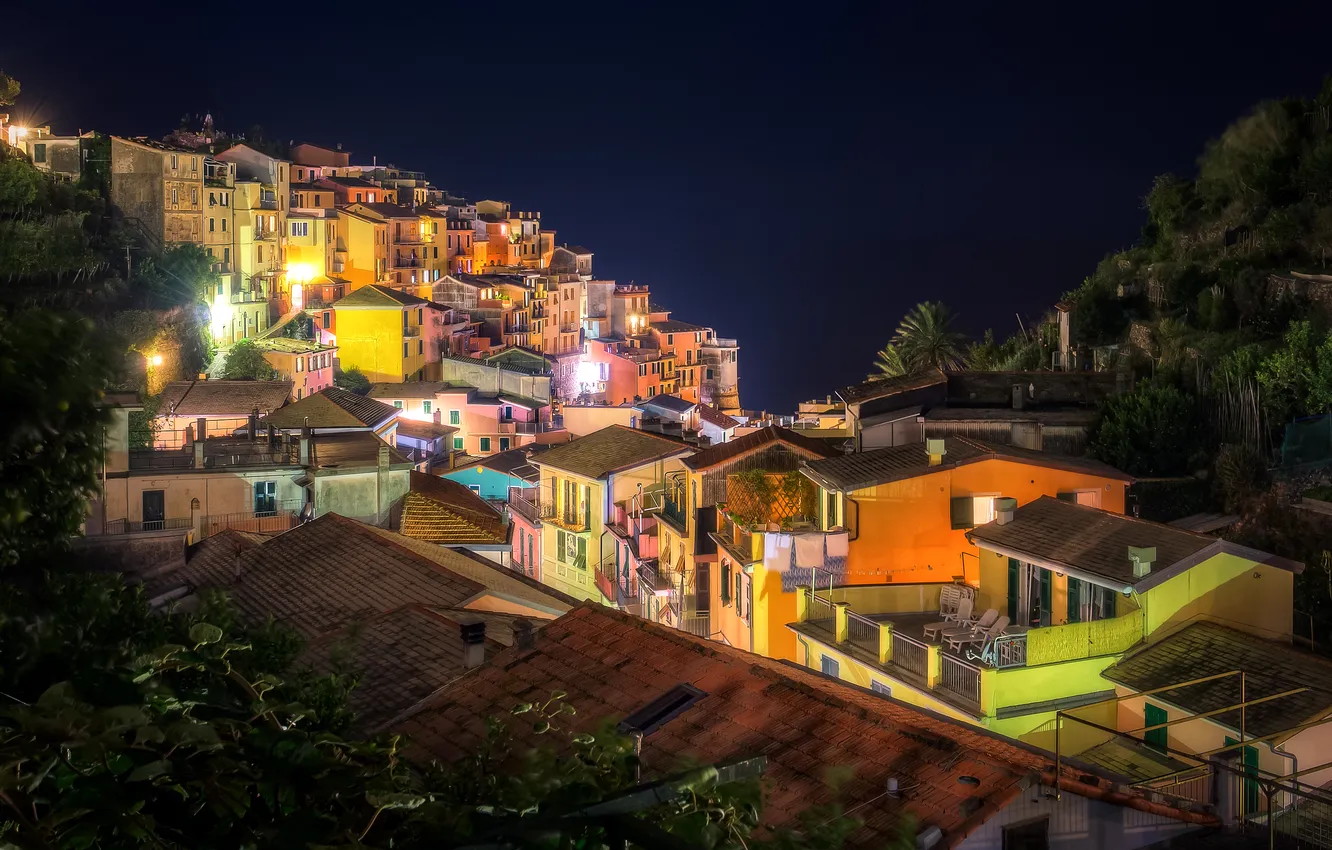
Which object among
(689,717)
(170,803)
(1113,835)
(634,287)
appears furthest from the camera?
(634,287)

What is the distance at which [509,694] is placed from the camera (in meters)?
12.4

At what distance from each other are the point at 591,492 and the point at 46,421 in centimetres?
2530

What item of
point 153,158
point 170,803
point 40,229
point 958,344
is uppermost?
point 153,158

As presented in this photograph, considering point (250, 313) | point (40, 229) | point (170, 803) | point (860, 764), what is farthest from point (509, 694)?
point (250, 313)

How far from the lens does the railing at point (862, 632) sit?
17234 millimetres

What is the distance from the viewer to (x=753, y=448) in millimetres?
23766

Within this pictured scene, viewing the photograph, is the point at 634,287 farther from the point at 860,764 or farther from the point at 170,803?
the point at 170,803

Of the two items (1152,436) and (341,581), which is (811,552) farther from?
(1152,436)

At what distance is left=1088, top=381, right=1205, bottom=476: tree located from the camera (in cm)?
2606

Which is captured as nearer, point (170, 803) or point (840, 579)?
point (170, 803)

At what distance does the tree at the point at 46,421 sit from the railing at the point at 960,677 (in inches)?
456

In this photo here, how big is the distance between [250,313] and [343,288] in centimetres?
773

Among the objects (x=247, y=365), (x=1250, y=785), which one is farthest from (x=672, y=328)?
(x=1250, y=785)

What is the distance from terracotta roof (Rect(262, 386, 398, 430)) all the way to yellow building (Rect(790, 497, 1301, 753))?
19047mm
